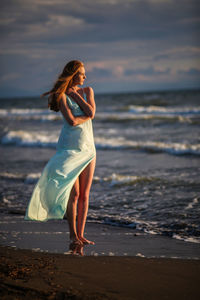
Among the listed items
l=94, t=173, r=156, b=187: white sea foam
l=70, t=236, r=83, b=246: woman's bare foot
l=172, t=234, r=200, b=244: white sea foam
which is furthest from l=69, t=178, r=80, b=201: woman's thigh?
l=94, t=173, r=156, b=187: white sea foam

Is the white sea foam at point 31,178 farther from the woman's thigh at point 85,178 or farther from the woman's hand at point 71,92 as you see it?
the woman's hand at point 71,92

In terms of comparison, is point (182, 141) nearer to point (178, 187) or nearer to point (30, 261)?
point (178, 187)

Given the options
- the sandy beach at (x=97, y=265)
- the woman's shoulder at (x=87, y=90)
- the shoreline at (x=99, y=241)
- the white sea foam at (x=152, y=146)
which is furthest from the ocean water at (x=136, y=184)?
the woman's shoulder at (x=87, y=90)

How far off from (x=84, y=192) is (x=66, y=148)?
573 mm

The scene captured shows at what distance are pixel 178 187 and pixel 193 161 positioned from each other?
2971 mm

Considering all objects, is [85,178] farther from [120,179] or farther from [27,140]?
[27,140]

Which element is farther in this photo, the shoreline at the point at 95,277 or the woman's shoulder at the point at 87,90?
the woman's shoulder at the point at 87,90

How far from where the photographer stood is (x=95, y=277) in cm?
318

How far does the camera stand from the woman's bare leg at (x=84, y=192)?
427cm

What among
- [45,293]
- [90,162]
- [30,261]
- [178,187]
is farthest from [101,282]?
[178,187]

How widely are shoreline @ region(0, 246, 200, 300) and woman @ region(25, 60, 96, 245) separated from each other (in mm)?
528

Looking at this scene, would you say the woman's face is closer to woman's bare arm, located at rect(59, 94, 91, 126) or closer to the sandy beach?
woman's bare arm, located at rect(59, 94, 91, 126)

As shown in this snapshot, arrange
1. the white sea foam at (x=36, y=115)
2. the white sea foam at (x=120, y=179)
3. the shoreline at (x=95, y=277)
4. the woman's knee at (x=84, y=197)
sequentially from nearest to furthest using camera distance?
the shoreline at (x=95, y=277)
the woman's knee at (x=84, y=197)
the white sea foam at (x=120, y=179)
the white sea foam at (x=36, y=115)

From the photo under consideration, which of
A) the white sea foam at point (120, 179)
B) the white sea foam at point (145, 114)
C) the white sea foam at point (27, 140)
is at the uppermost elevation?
the white sea foam at point (120, 179)
